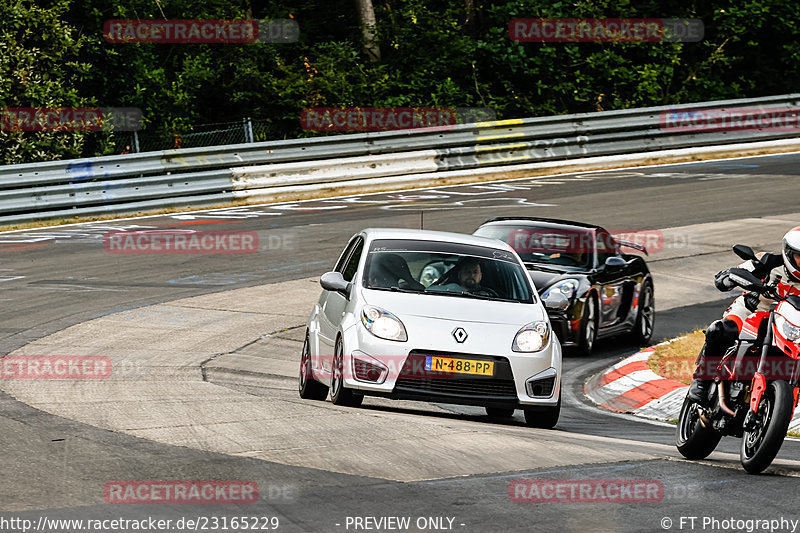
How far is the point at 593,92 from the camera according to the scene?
3219 centimetres

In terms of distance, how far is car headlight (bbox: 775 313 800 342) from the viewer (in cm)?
713

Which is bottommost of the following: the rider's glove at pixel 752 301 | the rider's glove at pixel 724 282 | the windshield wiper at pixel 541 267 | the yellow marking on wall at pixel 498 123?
the windshield wiper at pixel 541 267

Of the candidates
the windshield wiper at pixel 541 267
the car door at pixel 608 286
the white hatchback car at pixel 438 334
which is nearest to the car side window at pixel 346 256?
the white hatchback car at pixel 438 334

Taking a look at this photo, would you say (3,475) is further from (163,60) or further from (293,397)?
(163,60)

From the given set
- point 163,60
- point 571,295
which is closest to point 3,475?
point 571,295

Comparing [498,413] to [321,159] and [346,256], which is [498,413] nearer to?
[346,256]

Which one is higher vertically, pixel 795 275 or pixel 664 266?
pixel 795 275

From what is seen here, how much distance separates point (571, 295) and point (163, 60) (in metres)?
18.4

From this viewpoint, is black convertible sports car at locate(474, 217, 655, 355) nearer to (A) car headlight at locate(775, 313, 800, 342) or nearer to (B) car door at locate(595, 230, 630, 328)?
(B) car door at locate(595, 230, 630, 328)

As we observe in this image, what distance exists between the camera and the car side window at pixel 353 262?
10752 mm

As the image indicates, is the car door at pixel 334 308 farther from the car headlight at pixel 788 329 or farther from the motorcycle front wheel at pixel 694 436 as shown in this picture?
the car headlight at pixel 788 329

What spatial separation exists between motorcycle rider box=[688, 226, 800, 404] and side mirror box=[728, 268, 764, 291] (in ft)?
0.18

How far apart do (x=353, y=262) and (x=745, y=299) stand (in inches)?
161

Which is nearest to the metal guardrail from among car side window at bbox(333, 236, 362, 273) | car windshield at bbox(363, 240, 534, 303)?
car side window at bbox(333, 236, 362, 273)
